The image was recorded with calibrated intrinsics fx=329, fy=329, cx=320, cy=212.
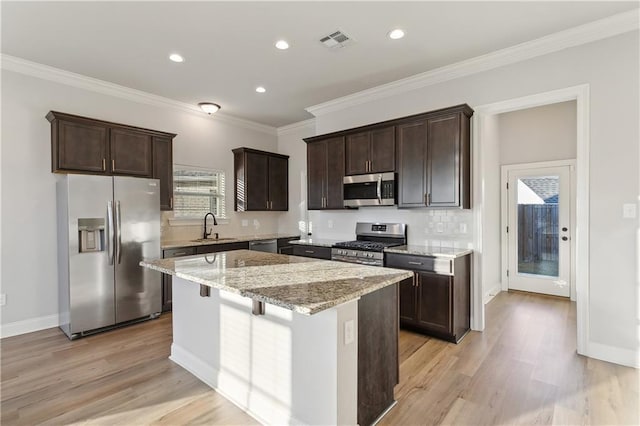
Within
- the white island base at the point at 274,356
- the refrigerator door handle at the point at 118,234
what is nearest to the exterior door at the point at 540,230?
the white island base at the point at 274,356

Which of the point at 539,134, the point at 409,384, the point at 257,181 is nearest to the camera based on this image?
the point at 409,384

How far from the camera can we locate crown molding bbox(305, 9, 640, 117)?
2.81 metres

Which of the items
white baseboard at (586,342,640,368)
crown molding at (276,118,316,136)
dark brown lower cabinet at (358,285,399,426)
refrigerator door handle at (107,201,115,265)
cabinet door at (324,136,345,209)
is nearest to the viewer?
dark brown lower cabinet at (358,285,399,426)

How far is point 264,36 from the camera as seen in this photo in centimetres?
305

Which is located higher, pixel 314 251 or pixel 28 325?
pixel 314 251

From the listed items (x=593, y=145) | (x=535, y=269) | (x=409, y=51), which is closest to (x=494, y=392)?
(x=593, y=145)

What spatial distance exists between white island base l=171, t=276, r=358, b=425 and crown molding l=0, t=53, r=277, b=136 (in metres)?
2.91

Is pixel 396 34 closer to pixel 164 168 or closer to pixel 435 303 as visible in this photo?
pixel 435 303

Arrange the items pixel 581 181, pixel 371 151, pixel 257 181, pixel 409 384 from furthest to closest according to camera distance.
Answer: pixel 257 181
pixel 371 151
pixel 581 181
pixel 409 384

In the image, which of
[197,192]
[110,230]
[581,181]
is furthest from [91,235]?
[581,181]

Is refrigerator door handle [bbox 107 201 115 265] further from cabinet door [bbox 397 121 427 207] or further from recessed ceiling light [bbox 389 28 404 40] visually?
recessed ceiling light [bbox 389 28 404 40]

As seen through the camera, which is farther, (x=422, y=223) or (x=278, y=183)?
(x=278, y=183)

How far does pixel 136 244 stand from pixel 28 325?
1390 mm

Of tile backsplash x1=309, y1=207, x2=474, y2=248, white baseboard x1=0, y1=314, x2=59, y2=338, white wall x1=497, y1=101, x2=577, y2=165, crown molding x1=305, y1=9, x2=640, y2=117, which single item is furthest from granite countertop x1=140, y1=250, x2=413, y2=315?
white wall x1=497, y1=101, x2=577, y2=165
